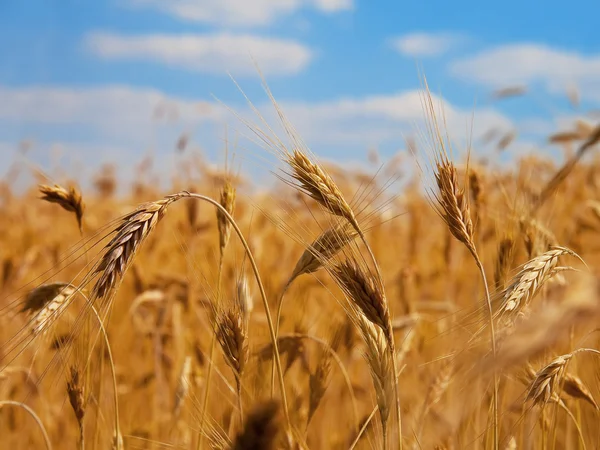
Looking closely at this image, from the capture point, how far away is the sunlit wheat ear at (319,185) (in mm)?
1188

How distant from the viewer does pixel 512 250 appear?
154 cm

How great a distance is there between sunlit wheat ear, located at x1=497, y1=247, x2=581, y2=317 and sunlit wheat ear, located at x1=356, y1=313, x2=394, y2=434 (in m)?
0.22

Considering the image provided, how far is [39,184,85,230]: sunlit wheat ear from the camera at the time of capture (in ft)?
4.97

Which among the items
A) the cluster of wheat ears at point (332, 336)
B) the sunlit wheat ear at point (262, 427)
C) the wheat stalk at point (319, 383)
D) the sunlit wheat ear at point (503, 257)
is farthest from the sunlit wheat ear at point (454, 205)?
the sunlit wheat ear at point (262, 427)

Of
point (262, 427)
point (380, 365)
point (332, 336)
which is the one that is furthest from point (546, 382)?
point (332, 336)

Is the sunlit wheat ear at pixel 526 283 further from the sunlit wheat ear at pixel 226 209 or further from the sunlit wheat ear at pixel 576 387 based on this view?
the sunlit wheat ear at pixel 226 209

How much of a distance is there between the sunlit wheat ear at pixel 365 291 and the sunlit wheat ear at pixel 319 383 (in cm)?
39

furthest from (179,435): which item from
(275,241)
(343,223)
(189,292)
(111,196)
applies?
(111,196)

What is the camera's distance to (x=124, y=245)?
41.8 inches

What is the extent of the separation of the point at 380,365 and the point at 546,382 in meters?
0.28

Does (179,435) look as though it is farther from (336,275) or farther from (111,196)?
(111,196)

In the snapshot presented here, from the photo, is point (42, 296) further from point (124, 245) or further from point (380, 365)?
point (380, 365)

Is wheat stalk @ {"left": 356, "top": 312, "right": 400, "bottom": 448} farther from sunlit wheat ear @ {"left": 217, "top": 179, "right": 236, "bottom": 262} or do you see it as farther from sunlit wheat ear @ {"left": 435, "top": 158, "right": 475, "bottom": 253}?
sunlit wheat ear @ {"left": 217, "top": 179, "right": 236, "bottom": 262}

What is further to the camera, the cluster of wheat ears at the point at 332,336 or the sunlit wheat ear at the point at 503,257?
the sunlit wheat ear at the point at 503,257
